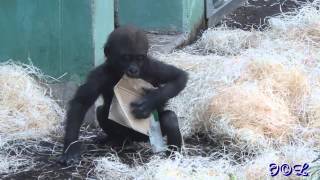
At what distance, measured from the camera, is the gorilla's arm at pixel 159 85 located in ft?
14.5

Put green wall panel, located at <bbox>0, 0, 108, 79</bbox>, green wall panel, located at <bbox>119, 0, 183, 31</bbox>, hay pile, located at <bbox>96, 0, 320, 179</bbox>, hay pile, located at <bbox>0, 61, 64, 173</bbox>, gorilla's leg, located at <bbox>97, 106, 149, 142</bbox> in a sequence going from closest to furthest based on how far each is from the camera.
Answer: hay pile, located at <bbox>96, 0, 320, 179</bbox>, gorilla's leg, located at <bbox>97, 106, 149, 142</bbox>, hay pile, located at <bbox>0, 61, 64, 173</bbox>, green wall panel, located at <bbox>0, 0, 108, 79</bbox>, green wall panel, located at <bbox>119, 0, 183, 31</bbox>

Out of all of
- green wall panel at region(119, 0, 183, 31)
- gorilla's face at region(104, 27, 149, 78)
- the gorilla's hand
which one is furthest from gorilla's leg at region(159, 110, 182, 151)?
green wall panel at region(119, 0, 183, 31)

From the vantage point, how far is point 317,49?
6766 millimetres

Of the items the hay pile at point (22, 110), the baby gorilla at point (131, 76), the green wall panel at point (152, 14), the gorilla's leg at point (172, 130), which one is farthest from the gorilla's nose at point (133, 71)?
the green wall panel at point (152, 14)

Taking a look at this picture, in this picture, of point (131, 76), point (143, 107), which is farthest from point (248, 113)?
point (131, 76)

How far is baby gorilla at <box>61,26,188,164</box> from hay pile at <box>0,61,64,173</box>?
403 mm

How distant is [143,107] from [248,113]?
2.72 feet

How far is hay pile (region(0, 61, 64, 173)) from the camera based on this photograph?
4750 mm

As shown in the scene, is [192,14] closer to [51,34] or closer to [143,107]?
[51,34]

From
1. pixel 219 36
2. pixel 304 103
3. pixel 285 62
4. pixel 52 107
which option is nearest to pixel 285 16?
pixel 219 36

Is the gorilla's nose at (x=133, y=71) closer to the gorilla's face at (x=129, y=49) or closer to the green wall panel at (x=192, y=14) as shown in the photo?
the gorilla's face at (x=129, y=49)

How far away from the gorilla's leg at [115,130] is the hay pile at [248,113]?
0.44 meters

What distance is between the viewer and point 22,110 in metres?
5.18

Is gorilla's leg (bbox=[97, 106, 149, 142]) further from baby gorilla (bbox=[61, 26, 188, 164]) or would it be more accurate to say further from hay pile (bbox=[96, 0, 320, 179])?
hay pile (bbox=[96, 0, 320, 179])
